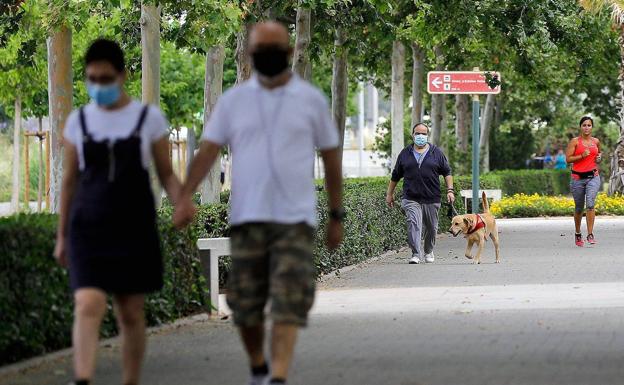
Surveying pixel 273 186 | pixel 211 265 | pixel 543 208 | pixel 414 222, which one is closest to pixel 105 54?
pixel 273 186

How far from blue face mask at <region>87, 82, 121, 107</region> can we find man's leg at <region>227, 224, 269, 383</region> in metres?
0.83

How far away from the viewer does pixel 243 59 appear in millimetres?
20578

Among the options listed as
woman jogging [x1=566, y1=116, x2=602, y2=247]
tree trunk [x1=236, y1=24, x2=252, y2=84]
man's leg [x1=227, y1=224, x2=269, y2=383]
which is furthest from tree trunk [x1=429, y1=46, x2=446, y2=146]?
man's leg [x1=227, y1=224, x2=269, y2=383]

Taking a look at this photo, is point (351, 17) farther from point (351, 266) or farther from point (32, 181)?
point (32, 181)

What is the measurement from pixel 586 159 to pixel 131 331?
1534 cm

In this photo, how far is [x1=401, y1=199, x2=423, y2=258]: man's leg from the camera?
1980 cm

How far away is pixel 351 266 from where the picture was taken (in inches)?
761

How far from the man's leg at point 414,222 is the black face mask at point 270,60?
12392 mm

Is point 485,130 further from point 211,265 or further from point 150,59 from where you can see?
point 211,265

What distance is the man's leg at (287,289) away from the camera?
7414 mm

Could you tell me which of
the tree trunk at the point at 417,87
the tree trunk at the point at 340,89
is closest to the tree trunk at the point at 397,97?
the tree trunk at the point at 417,87

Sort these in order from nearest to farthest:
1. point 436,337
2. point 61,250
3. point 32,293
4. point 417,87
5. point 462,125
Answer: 1. point 61,250
2. point 32,293
3. point 436,337
4. point 417,87
5. point 462,125

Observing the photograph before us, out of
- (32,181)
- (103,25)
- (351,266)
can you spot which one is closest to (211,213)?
(351,266)

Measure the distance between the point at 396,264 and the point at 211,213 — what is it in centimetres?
437
